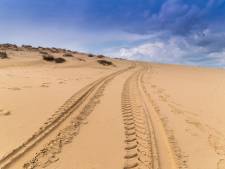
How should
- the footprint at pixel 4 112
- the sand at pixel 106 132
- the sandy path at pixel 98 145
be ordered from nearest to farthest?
the sandy path at pixel 98 145 < the sand at pixel 106 132 < the footprint at pixel 4 112

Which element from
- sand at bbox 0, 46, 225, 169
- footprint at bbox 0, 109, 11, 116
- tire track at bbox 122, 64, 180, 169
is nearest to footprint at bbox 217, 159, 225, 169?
sand at bbox 0, 46, 225, 169

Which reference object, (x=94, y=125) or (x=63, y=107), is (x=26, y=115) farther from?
(x=94, y=125)

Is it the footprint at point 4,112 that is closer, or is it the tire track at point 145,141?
the tire track at point 145,141

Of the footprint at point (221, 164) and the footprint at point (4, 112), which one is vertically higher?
the footprint at point (221, 164)

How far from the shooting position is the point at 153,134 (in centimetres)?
551

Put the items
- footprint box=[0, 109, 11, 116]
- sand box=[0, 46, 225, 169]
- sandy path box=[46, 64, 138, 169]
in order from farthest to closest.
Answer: footprint box=[0, 109, 11, 116], sand box=[0, 46, 225, 169], sandy path box=[46, 64, 138, 169]

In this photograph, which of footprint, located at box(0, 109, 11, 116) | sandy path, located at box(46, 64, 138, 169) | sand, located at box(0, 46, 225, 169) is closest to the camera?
sandy path, located at box(46, 64, 138, 169)

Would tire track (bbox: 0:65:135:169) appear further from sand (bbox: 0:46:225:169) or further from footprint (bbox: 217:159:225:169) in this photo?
footprint (bbox: 217:159:225:169)

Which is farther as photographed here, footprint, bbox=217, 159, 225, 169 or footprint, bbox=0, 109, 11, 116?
footprint, bbox=0, 109, 11, 116

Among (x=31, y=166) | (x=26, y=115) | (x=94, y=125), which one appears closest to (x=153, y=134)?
(x=94, y=125)

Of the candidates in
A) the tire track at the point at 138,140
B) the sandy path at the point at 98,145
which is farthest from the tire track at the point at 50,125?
the tire track at the point at 138,140

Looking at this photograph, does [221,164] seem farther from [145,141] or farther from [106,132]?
[106,132]

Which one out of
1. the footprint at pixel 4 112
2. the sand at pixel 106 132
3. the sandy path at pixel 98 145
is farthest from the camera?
the footprint at pixel 4 112

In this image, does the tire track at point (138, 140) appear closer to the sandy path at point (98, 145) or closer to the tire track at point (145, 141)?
the tire track at point (145, 141)
